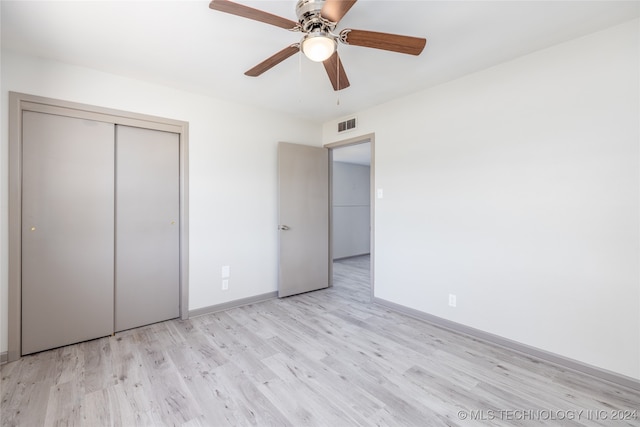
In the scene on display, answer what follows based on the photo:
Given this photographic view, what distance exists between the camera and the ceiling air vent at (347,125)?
387cm

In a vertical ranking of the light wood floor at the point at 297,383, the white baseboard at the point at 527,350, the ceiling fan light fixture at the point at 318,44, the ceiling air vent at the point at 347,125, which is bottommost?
the light wood floor at the point at 297,383

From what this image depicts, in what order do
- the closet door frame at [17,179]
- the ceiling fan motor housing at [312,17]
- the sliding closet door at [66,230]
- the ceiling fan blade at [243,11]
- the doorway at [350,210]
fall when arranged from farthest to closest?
the doorway at [350,210] < the sliding closet door at [66,230] < the closet door frame at [17,179] < the ceiling fan motor housing at [312,17] < the ceiling fan blade at [243,11]

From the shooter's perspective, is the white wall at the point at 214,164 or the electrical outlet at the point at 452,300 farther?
the electrical outlet at the point at 452,300

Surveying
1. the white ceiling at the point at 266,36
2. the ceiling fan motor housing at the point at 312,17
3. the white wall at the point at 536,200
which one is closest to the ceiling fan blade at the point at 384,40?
the ceiling fan motor housing at the point at 312,17

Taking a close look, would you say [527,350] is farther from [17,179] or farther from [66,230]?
[17,179]

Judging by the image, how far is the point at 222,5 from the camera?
1397 mm

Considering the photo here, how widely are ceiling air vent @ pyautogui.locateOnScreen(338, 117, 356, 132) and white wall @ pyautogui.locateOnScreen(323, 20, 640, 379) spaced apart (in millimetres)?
748

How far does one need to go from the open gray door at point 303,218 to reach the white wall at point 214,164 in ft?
0.52

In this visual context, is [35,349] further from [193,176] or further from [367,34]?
[367,34]

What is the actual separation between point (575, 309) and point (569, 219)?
27.1 inches

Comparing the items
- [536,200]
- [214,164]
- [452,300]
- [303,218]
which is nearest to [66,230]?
[214,164]

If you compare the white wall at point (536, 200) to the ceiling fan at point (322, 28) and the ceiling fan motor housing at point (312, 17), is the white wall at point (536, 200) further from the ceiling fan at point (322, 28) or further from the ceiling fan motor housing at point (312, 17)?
the ceiling fan motor housing at point (312, 17)

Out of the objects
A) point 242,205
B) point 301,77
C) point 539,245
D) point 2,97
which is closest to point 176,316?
point 242,205

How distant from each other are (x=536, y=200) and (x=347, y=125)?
2.42 meters
